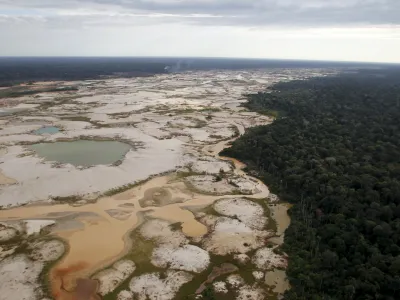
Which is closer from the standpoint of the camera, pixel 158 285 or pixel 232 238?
pixel 158 285

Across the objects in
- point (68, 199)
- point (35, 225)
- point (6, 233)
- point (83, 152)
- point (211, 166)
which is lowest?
point (6, 233)

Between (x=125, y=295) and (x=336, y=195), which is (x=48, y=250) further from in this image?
(x=336, y=195)

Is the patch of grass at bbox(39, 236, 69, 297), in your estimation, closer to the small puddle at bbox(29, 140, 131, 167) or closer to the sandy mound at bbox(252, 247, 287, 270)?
the sandy mound at bbox(252, 247, 287, 270)

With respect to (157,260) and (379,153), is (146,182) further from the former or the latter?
(379,153)

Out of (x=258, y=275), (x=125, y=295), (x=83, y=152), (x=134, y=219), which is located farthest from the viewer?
(x=83, y=152)

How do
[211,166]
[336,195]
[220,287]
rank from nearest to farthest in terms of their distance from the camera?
[220,287] → [336,195] → [211,166]

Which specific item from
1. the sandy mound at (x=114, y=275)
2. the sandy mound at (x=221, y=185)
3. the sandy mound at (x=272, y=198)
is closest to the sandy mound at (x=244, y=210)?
the sandy mound at (x=272, y=198)

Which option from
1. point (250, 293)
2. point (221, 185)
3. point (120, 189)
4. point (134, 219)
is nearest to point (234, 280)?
point (250, 293)
